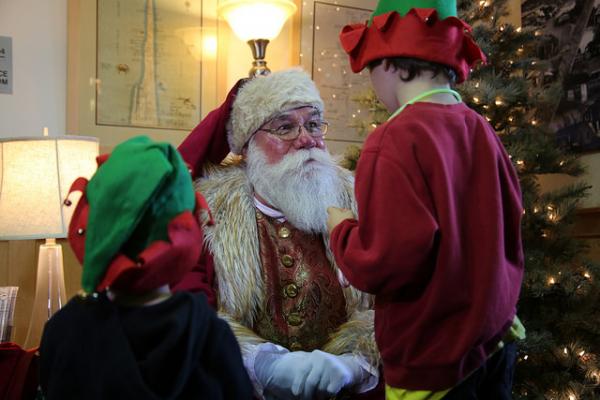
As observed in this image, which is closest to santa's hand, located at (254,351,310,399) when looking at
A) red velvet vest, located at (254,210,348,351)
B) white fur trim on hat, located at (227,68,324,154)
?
red velvet vest, located at (254,210,348,351)

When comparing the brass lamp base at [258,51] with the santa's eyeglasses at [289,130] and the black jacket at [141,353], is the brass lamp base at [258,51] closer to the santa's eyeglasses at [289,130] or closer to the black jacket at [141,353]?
the santa's eyeglasses at [289,130]

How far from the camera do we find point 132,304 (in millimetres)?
993

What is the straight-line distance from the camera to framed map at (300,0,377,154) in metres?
3.37

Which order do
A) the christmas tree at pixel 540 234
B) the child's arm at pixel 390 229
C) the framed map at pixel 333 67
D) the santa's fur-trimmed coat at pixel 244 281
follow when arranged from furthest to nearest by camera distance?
the framed map at pixel 333 67
the christmas tree at pixel 540 234
the santa's fur-trimmed coat at pixel 244 281
the child's arm at pixel 390 229

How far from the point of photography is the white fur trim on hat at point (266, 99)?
6.26 feet

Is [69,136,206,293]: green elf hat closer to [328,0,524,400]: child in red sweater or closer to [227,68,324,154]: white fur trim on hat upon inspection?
[328,0,524,400]: child in red sweater

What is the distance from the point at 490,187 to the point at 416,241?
21 centimetres

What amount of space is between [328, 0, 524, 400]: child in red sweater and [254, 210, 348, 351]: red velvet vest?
18.6 inches

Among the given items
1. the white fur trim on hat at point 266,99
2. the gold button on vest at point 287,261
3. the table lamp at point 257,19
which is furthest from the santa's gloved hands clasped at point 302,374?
the table lamp at point 257,19

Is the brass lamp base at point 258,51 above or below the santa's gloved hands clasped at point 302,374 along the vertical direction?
above

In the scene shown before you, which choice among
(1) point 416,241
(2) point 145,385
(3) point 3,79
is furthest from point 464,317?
(3) point 3,79

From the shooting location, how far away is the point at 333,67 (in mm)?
3447

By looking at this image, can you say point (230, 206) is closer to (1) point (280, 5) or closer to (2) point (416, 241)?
(2) point (416, 241)

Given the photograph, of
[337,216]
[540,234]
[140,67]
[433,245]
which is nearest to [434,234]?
[433,245]
